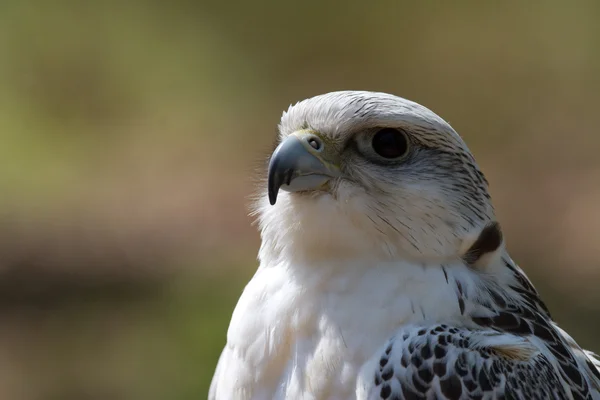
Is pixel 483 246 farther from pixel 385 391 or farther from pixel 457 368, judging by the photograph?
pixel 385 391

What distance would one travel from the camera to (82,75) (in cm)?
1048

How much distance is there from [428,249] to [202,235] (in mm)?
6144

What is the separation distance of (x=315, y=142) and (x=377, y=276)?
1.56 feet

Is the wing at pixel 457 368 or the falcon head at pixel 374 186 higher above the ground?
the falcon head at pixel 374 186

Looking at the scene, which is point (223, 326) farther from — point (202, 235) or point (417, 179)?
point (417, 179)

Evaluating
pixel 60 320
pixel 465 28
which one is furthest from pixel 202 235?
pixel 465 28

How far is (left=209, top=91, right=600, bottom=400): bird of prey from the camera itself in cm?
259

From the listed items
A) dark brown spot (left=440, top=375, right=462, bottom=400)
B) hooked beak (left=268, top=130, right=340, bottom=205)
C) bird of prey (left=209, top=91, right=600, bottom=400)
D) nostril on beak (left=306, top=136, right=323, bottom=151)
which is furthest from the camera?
nostril on beak (left=306, top=136, right=323, bottom=151)

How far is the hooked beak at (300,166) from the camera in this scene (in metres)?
2.70

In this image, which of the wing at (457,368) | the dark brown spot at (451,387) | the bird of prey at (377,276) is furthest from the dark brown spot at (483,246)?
the dark brown spot at (451,387)

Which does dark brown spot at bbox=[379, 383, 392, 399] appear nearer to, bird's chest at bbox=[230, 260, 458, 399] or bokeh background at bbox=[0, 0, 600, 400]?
bird's chest at bbox=[230, 260, 458, 399]

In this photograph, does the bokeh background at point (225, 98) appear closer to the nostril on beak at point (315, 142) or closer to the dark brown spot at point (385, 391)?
the nostril on beak at point (315, 142)

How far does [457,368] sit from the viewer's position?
2479mm

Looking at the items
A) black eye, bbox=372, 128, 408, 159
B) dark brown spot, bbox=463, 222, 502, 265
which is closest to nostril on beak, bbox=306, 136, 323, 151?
black eye, bbox=372, 128, 408, 159
